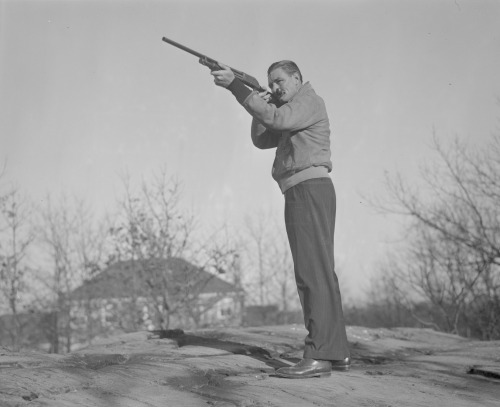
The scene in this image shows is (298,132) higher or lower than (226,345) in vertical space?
higher

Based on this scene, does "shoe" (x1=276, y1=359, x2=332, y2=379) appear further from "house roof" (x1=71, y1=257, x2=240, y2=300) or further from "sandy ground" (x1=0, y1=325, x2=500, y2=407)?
"house roof" (x1=71, y1=257, x2=240, y2=300)

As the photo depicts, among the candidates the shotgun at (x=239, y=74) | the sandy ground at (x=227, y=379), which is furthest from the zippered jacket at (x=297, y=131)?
the sandy ground at (x=227, y=379)

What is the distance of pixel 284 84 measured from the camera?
331cm

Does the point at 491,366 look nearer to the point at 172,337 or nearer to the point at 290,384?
the point at 290,384

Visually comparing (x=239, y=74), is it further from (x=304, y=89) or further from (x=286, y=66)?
(x=304, y=89)

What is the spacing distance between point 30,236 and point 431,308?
1920cm

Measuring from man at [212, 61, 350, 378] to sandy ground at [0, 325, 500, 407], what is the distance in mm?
176

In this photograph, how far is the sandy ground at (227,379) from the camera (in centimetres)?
217

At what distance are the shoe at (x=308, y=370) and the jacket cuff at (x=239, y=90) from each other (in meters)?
1.39

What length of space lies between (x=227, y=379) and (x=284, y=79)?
5.61 feet

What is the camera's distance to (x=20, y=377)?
2318 millimetres

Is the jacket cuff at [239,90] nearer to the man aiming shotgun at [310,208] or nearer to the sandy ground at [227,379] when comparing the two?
the man aiming shotgun at [310,208]

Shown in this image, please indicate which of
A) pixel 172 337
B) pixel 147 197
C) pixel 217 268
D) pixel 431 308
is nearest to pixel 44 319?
pixel 147 197

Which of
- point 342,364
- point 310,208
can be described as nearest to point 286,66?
point 310,208
